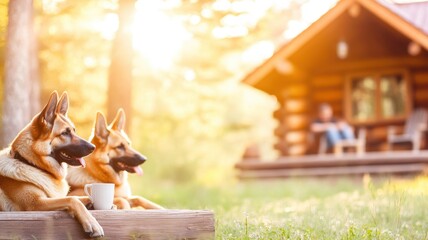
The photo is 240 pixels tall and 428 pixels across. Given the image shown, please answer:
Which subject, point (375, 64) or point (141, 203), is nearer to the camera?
point (141, 203)

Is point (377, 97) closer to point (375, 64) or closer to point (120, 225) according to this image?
point (375, 64)

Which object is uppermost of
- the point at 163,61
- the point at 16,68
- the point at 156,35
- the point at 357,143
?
the point at 156,35

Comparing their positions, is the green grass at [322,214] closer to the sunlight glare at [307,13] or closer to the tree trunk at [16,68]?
the tree trunk at [16,68]

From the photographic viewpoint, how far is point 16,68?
9.49 metres

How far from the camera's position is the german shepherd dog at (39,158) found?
557cm

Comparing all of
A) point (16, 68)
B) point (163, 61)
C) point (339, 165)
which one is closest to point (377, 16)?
point (339, 165)

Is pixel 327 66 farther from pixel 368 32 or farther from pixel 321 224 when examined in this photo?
pixel 321 224

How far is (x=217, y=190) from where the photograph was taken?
14586 mm

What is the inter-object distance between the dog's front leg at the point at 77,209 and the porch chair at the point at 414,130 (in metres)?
12.9

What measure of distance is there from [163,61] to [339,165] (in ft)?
20.7

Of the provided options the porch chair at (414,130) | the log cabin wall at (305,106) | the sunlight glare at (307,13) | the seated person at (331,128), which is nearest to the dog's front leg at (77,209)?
the seated person at (331,128)

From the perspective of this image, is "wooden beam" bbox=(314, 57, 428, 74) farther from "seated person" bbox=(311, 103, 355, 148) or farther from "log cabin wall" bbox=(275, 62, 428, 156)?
"seated person" bbox=(311, 103, 355, 148)

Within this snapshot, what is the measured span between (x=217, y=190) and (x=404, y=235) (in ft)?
25.9

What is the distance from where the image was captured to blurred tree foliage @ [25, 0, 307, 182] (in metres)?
16.4
